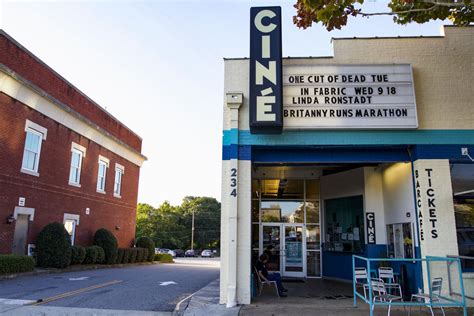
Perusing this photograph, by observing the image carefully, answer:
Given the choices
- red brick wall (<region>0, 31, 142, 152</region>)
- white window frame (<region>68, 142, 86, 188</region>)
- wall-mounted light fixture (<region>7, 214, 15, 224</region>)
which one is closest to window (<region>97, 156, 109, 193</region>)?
red brick wall (<region>0, 31, 142, 152</region>)

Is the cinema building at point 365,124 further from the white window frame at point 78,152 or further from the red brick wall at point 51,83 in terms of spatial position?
the white window frame at point 78,152

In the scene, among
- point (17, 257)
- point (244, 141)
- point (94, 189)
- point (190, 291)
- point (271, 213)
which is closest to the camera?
point (244, 141)

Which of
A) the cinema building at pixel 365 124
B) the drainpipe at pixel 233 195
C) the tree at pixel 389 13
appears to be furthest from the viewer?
the cinema building at pixel 365 124

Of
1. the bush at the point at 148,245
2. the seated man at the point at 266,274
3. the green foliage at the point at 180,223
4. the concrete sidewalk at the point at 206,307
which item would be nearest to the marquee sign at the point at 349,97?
the seated man at the point at 266,274

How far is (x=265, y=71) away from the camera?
1098 cm

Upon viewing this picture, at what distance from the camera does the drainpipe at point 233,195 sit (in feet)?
33.1

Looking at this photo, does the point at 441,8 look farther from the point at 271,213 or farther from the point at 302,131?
the point at 271,213

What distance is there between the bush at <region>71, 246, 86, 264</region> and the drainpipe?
11872 millimetres

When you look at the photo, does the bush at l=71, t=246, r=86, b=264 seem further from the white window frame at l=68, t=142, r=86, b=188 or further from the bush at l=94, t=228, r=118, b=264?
the white window frame at l=68, t=142, r=86, b=188

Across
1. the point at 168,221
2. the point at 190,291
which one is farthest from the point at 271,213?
the point at 168,221

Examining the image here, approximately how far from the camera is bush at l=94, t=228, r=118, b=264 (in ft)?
76.2

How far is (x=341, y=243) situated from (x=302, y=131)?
7048mm

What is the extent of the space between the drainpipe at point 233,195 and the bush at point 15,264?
8.71 meters

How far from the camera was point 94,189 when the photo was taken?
24.4 metres
